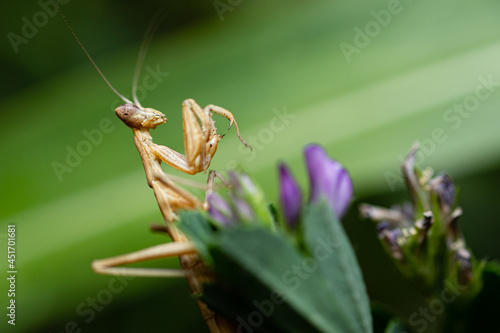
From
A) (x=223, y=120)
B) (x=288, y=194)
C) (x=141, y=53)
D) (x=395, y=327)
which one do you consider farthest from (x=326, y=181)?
(x=223, y=120)

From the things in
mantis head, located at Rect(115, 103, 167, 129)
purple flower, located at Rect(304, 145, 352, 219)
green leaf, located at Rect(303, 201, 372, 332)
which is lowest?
green leaf, located at Rect(303, 201, 372, 332)

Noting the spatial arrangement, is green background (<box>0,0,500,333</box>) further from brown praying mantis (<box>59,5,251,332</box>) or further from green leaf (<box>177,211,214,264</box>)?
green leaf (<box>177,211,214,264</box>)

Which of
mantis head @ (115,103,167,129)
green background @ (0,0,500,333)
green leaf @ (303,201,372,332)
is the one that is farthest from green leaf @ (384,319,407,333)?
green background @ (0,0,500,333)

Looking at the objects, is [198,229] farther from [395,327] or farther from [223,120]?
[223,120]

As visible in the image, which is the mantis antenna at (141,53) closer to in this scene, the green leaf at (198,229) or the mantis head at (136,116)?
the mantis head at (136,116)

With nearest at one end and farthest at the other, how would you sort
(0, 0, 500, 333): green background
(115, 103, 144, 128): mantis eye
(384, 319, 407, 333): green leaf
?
(384, 319, 407, 333): green leaf, (115, 103, 144, 128): mantis eye, (0, 0, 500, 333): green background
